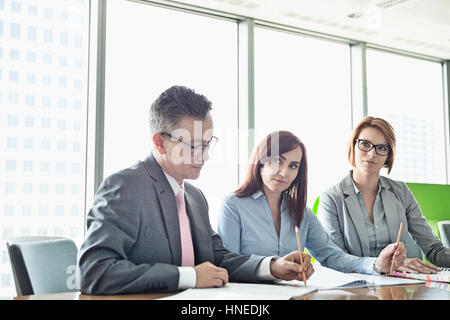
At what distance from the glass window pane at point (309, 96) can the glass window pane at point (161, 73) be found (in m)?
0.32

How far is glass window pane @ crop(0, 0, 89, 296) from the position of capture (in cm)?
334

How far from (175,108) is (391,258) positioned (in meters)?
1.01

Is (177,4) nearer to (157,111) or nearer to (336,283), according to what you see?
(157,111)

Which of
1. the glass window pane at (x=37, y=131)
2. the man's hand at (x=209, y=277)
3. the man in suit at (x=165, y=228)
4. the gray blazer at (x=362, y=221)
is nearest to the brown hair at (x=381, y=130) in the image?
the gray blazer at (x=362, y=221)

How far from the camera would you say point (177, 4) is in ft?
13.2

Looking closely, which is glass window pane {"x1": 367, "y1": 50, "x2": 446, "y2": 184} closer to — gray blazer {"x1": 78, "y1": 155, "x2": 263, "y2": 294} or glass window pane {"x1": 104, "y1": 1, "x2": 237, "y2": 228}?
glass window pane {"x1": 104, "y1": 1, "x2": 237, "y2": 228}

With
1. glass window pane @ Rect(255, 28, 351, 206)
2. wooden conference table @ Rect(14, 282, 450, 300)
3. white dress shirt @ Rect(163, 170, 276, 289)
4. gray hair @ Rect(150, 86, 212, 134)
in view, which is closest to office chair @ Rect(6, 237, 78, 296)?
wooden conference table @ Rect(14, 282, 450, 300)

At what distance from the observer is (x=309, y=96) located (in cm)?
477

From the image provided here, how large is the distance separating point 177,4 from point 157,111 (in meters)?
2.61

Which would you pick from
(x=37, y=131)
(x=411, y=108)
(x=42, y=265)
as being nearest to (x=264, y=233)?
(x=42, y=265)

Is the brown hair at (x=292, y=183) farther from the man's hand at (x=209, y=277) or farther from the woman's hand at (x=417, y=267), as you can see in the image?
the man's hand at (x=209, y=277)

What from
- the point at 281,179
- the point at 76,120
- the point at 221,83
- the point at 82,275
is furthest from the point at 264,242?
the point at 221,83

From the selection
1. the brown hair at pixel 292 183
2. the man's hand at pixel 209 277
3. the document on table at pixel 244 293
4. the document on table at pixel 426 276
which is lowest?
the document on table at pixel 426 276

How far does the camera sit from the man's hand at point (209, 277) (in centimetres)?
140
